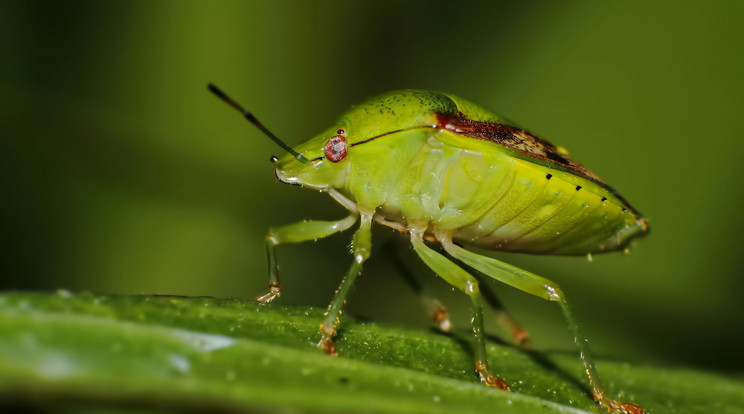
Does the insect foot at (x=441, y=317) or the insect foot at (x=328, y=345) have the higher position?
the insect foot at (x=328, y=345)

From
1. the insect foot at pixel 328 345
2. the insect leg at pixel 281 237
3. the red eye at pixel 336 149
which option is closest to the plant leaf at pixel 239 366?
the insect foot at pixel 328 345

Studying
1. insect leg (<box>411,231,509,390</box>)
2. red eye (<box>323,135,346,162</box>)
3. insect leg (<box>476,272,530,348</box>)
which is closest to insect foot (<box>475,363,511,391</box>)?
insect leg (<box>411,231,509,390</box>)

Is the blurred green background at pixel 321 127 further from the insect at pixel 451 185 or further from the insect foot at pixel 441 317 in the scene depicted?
the insect at pixel 451 185

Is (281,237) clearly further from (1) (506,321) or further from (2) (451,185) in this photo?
(1) (506,321)

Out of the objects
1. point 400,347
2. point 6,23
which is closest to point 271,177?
point 6,23

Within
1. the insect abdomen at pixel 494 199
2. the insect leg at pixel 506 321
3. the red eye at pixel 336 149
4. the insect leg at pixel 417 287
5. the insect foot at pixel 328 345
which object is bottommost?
the insect leg at pixel 506 321

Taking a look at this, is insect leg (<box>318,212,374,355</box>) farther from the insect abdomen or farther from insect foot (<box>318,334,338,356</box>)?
the insect abdomen

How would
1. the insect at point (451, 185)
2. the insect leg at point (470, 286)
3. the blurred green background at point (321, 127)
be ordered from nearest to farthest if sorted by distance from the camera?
the insect leg at point (470, 286)
the insect at point (451, 185)
the blurred green background at point (321, 127)

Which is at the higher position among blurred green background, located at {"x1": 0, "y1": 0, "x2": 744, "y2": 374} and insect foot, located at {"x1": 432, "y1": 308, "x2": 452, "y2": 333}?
blurred green background, located at {"x1": 0, "y1": 0, "x2": 744, "y2": 374}

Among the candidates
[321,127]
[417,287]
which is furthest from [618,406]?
[321,127]
